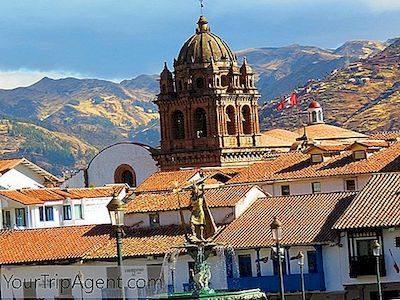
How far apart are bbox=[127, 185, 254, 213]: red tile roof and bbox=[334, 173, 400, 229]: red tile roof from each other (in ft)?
23.0

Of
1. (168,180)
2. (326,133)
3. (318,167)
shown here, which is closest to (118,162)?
(326,133)

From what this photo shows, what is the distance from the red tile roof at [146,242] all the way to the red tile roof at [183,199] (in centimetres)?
110

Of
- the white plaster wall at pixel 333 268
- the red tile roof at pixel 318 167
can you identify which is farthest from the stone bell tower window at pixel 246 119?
the white plaster wall at pixel 333 268

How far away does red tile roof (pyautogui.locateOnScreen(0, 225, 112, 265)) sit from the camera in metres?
65.4

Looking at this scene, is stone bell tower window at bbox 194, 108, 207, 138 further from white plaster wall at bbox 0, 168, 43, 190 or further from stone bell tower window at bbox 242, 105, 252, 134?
white plaster wall at bbox 0, 168, 43, 190

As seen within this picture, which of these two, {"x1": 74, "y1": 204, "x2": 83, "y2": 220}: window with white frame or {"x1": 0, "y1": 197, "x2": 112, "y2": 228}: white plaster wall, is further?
{"x1": 74, "y1": 204, "x2": 83, "y2": 220}: window with white frame

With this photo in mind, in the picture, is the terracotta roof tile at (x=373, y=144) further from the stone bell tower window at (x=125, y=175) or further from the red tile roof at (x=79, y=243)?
the stone bell tower window at (x=125, y=175)

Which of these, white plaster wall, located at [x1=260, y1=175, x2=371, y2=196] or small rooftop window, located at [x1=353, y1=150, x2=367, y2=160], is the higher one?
small rooftop window, located at [x1=353, y1=150, x2=367, y2=160]

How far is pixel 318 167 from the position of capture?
256ft

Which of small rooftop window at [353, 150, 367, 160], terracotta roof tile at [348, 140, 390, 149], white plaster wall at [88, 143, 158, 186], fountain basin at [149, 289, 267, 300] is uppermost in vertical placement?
white plaster wall at [88, 143, 158, 186]

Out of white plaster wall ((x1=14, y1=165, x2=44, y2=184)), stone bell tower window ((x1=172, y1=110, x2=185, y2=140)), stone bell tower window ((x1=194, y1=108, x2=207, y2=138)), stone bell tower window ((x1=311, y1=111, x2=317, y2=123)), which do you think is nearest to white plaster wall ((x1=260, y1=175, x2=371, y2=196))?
stone bell tower window ((x1=194, y1=108, x2=207, y2=138))

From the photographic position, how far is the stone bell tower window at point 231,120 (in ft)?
336

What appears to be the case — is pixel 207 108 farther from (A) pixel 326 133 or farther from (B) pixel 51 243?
(B) pixel 51 243

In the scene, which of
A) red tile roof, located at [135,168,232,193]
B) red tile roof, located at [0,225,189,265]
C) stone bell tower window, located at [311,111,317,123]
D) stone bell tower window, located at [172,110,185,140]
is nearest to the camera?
red tile roof, located at [0,225,189,265]
